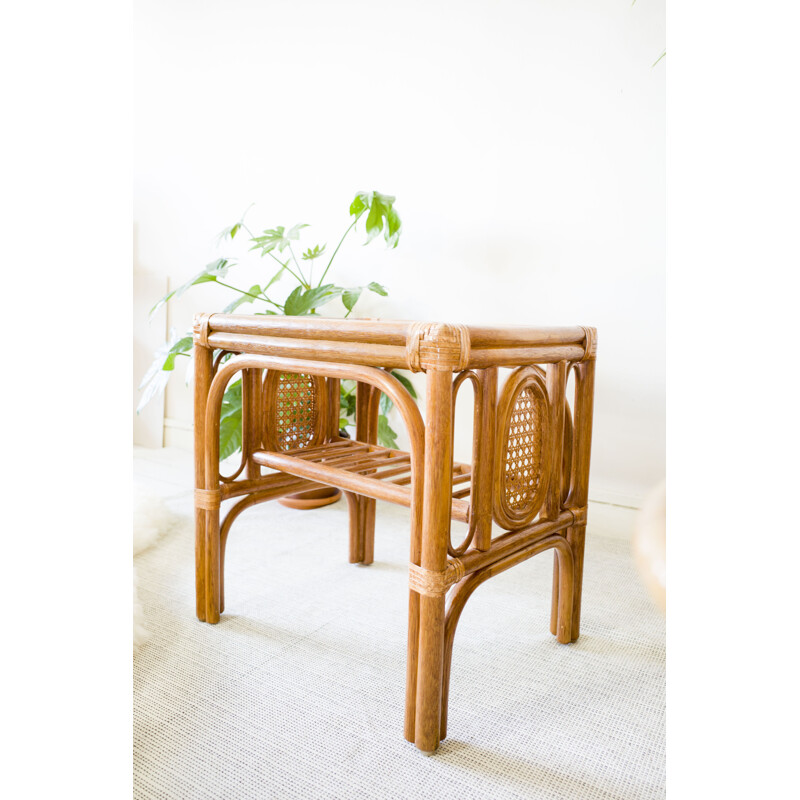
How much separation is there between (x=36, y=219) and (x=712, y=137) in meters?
0.32

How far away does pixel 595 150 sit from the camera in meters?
1.84

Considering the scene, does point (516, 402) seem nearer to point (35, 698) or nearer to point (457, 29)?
point (35, 698)

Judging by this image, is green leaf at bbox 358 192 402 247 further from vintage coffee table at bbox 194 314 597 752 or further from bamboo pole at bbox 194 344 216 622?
bamboo pole at bbox 194 344 216 622

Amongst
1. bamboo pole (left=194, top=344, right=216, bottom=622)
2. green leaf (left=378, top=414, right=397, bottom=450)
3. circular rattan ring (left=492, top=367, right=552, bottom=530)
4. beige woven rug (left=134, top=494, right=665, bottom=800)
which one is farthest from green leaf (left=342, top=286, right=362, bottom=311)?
circular rattan ring (left=492, top=367, right=552, bottom=530)

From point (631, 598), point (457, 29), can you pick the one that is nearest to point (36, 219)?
point (631, 598)

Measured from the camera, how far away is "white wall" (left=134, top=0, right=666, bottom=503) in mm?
1815

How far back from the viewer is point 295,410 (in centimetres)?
158

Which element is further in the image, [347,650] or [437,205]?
[437,205]

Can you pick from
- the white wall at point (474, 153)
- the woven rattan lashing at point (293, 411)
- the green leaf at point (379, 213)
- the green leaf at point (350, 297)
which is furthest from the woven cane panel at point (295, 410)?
the white wall at point (474, 153)

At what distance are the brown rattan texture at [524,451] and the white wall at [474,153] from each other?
830mm

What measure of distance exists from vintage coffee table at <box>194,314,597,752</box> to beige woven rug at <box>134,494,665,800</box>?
0.07 m

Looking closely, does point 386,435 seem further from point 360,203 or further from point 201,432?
point 201,432

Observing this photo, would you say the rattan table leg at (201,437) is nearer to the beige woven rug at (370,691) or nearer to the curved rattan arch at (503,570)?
the beige woven rug at (370,691)

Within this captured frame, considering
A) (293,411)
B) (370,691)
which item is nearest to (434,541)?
(370,691)
